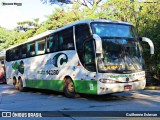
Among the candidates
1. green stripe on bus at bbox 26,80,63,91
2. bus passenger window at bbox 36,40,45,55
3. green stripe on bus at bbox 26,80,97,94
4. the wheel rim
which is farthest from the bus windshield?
bus passenger window at bbox 36,40,45,55

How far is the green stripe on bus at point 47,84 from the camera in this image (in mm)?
16781

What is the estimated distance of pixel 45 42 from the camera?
18.2 metres

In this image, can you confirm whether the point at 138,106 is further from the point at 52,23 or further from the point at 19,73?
the point at 52,23

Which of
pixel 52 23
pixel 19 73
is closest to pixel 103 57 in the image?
pixel 19 73

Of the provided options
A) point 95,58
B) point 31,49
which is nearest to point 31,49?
point 31,49

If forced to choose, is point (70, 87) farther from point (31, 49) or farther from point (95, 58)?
point (31, 49)

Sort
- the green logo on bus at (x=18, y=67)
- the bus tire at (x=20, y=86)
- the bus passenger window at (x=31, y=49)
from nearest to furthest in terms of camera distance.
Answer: the bus passenger window at (x=31, y=49) → the green logo on bus at (x=18, y=67) → the bus tire at (x=20, y=86)

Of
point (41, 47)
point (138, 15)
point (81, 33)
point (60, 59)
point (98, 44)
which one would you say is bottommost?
point (60, 59)

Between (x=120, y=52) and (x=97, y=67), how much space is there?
1201mm

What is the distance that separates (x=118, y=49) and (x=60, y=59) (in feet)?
11.8

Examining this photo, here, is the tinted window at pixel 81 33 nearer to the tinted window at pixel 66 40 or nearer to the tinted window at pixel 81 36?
the tinted window at pixel 81 36

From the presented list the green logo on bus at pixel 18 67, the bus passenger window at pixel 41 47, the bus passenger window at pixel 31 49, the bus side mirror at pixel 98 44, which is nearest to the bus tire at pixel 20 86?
the green logo on bus at pixel 18 67

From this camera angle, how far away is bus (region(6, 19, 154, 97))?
44.4 ft

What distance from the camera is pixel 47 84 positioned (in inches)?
714
